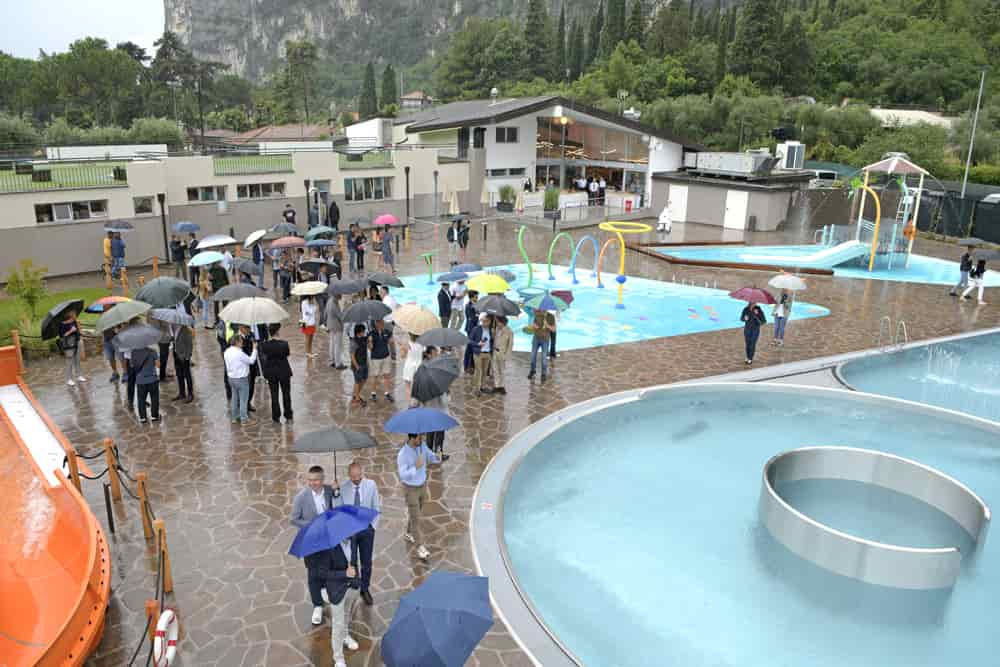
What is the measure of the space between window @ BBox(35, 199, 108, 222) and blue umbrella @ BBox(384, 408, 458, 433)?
20244mm

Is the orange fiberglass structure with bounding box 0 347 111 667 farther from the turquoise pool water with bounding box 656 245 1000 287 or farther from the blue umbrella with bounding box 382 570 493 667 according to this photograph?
the turquoise pool water with bounding box 656 245 1000 287

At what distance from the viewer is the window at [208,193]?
1096 inches

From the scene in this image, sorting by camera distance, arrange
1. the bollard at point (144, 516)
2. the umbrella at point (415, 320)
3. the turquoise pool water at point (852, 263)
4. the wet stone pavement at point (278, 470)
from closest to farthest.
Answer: the wet stone pavement at point (278, 470), the bollard at point (144, 516), the umbrella at point (415, 320), the turquoise pool water at point (852, 263)

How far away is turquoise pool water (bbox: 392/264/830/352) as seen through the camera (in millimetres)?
18547

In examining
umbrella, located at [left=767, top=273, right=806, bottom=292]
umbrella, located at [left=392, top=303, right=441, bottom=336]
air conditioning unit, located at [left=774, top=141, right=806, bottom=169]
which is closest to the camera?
umbrella, located at [left=392, top=303, right=441, bottom=336]

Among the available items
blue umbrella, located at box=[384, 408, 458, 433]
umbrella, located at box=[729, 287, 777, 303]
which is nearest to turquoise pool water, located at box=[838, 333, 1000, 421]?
umbrella, located at box=[729, 287, 777, 303]

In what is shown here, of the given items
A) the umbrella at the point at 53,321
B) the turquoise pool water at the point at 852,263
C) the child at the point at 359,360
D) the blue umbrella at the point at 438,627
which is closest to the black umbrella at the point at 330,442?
the blue umbrella at the point at 438,627

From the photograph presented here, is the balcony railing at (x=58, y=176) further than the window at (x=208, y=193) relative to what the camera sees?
No

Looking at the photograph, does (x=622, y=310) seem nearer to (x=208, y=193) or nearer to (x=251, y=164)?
(x=251, y=164)

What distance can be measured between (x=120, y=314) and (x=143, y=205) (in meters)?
15.5

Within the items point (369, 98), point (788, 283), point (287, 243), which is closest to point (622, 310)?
point (788, 283)

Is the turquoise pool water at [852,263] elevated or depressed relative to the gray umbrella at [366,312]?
depressed

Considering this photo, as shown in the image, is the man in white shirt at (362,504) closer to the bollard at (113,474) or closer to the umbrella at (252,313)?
the bollard at (113,474)

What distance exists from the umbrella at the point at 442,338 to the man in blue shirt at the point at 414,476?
3058mm
